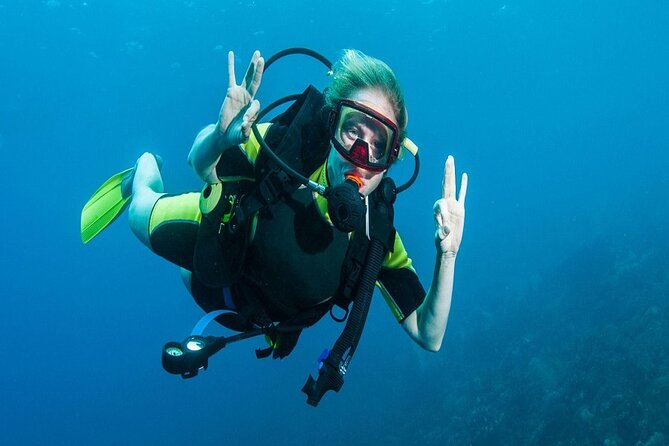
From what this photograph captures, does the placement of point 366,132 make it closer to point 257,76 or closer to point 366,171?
point 366,171

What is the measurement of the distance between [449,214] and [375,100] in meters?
0.91

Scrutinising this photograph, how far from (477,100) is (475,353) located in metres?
72.1

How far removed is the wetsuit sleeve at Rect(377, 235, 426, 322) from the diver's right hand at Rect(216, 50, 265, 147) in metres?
1.46

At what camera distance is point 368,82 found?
9.66 ft

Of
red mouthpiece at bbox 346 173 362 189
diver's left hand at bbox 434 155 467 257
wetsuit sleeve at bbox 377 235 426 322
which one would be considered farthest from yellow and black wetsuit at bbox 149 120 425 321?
diver's left hand at bbox 434 155 467 257

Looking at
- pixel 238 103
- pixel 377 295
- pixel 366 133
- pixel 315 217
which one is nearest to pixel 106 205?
pixel 315 217

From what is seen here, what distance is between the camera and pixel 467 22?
64375mm

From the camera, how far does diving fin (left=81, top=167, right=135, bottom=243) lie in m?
5.94

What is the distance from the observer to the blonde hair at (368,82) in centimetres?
294

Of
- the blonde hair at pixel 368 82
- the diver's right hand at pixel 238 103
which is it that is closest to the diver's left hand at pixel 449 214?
the blonde hair at pixel 368 82

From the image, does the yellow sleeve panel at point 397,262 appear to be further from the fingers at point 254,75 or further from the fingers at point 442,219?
the fingers at point 254,75

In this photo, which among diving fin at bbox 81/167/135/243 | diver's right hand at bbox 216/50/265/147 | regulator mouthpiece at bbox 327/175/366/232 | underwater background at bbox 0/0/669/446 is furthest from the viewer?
underwater background at bbox 0/0/669/446

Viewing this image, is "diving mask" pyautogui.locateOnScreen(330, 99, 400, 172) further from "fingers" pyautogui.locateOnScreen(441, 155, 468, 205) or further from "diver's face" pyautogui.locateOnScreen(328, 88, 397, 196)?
"fingers" pyautogui.locateOnScreen(441, 155, 468, 205)

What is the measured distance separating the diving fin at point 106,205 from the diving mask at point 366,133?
4020 mm
